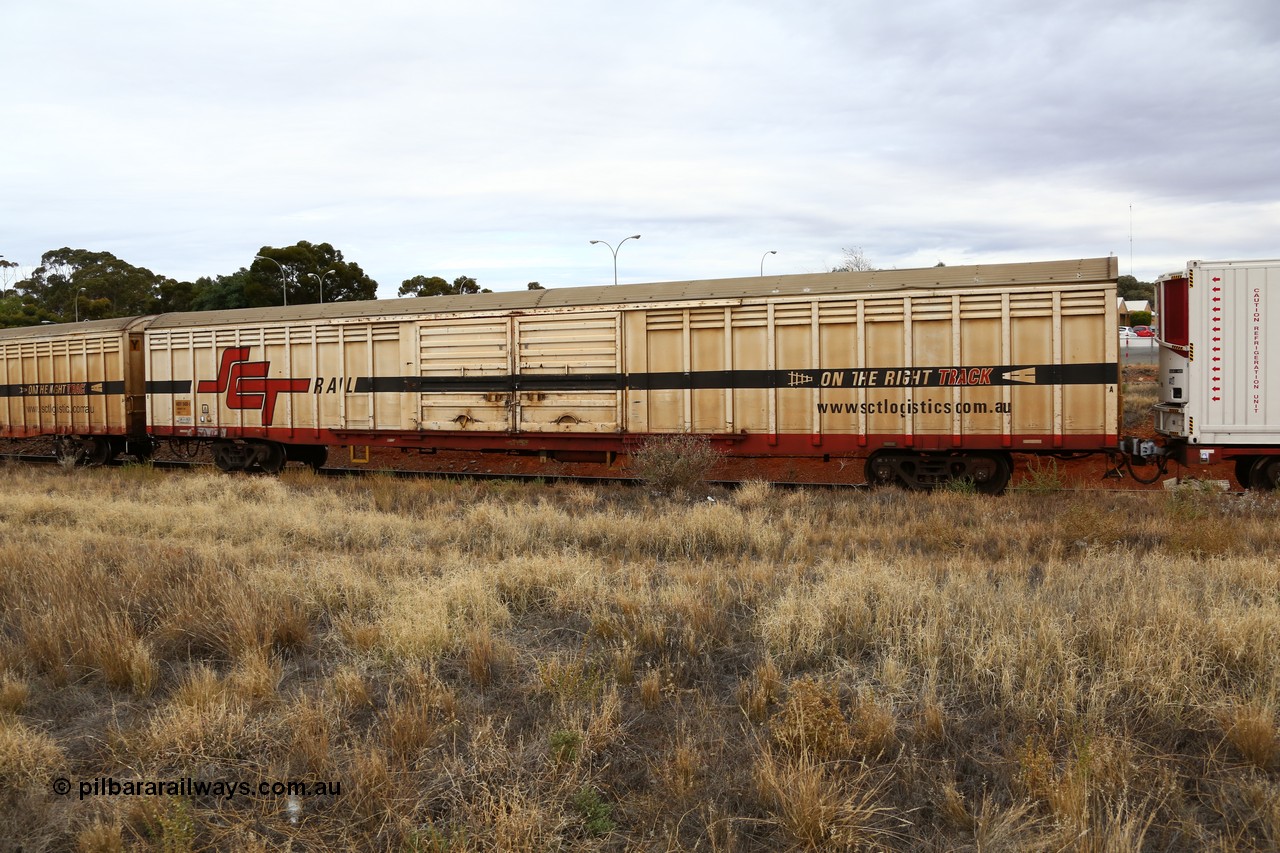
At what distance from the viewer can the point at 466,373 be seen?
50.7ft

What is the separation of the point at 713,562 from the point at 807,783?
4.64m

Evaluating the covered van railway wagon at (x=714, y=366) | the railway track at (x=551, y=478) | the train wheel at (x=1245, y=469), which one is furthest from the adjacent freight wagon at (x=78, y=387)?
the train wheel at (x=1245, y=469)

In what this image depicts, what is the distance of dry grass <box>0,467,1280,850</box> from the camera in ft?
12.0

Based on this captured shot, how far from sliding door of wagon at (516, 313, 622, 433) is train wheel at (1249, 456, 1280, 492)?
29.5ft

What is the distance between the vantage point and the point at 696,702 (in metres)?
4.82

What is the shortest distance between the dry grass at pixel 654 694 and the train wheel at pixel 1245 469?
3.79 metres

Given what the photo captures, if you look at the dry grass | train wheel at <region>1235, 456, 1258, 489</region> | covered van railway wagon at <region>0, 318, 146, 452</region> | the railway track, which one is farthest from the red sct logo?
train wheel at <region>1235, 456, 1258, 489</region>

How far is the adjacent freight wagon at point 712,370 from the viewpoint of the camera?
12.3 m

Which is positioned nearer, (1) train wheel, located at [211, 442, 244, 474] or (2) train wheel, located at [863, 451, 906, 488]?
(2) train wheel, located at [863, 451, 906, 488]

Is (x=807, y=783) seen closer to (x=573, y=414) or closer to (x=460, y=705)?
(x=460, y=705)

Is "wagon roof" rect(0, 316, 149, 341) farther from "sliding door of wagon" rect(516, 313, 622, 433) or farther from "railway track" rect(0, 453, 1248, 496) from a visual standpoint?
"sliding door of wagon" rect(516, 313, 622, 433)

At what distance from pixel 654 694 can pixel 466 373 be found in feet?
37.1

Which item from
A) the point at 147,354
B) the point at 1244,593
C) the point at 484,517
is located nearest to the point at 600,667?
the point at 1244,593

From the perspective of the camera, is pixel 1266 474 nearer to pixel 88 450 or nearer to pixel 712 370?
pixel 712 370
